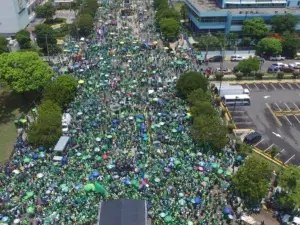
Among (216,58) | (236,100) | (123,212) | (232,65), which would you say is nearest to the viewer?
(123,212)

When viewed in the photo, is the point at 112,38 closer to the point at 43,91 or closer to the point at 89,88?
the point at 89,88

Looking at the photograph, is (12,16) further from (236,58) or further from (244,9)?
(244,9)

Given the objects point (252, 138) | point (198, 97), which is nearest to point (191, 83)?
point (198, 97)

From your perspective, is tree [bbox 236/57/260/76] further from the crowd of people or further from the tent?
the tent

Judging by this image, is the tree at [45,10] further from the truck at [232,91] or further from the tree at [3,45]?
the truck at [232,91]

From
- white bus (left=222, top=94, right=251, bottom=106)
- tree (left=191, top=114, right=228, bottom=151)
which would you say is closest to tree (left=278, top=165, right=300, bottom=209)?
tree (left=191, top=114, right=228, bottom=151)

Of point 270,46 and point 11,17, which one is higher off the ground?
point 11,17

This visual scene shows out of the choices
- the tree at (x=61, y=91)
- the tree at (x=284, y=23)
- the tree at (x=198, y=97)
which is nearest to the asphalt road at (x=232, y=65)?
the tree at (x=284, y=23)
